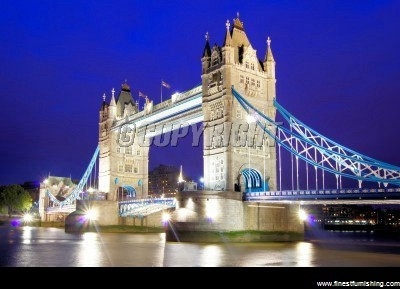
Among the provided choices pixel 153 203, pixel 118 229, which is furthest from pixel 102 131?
pixel 153 203

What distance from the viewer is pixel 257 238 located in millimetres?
41219

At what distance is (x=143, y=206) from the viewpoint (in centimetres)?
5447

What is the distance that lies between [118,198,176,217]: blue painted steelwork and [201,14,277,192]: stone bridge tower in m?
6.61

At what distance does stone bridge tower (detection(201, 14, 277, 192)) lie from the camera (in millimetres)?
43844

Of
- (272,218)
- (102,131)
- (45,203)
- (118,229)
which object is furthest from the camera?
(45,203)

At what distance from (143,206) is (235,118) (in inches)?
652

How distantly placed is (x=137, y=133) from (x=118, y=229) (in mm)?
12483

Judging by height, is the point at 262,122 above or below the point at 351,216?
above

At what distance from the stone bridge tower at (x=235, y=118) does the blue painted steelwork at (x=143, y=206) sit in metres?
6.61

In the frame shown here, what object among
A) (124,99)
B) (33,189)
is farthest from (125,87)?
(33,189)

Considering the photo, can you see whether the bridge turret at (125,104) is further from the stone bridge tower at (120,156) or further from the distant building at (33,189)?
the distant building at (33,189)

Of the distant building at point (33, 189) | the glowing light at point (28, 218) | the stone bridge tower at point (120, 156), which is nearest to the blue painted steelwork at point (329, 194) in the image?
the stone bridge tower at point (120, 156)
